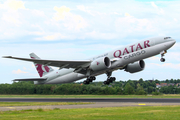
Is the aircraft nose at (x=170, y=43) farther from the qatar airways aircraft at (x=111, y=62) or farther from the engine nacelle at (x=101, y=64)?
the engine nacelle at (x=101, y=64)

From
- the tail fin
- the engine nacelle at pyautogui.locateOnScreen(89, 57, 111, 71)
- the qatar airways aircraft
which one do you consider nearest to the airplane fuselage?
the qatar airways aircraft

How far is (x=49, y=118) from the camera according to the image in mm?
18125

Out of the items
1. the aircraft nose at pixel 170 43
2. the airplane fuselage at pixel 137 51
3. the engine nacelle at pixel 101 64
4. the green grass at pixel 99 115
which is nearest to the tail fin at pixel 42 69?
the airplane fuselage at pixel 137 51

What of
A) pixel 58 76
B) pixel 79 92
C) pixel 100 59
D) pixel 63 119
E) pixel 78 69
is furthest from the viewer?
pixel 79 92

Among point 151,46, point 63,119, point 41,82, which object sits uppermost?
point 151,46

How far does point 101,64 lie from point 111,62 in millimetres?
2011

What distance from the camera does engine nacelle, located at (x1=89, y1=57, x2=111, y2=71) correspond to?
37.8 meters

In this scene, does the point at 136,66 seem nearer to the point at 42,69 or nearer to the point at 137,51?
the point at 137,51

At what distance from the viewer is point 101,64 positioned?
124ft

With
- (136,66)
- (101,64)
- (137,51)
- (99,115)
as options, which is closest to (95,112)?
(99,115)

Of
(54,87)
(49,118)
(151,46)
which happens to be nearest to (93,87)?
(54,87)

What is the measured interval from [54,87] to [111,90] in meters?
14.4

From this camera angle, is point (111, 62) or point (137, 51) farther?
point (111, 62)

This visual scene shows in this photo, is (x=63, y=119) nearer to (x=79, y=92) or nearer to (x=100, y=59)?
(x=100, y=59)
